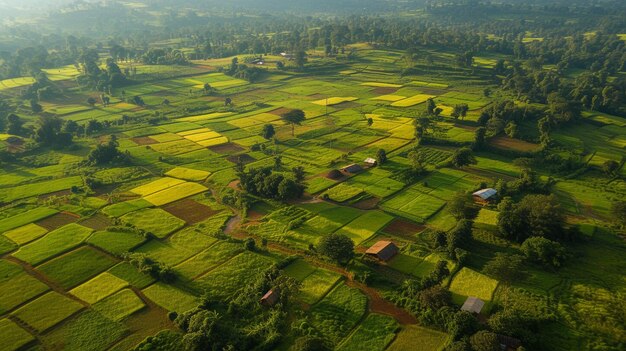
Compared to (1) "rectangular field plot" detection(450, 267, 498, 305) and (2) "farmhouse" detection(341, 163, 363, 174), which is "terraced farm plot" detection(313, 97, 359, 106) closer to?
(2) "farmhouse" detection(341, 163, 363, 174)

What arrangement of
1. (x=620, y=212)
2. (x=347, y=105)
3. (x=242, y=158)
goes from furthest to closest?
(x=347, y=105), (x=242, y=158), (x=620, y=212)

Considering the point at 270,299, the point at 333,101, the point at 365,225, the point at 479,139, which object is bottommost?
the point at 365,225

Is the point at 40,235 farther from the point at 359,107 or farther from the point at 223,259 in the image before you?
the point at 359,107

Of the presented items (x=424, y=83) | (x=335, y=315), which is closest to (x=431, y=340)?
(x=335, y=315)

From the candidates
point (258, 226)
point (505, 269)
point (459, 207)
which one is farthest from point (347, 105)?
point (505, 269)

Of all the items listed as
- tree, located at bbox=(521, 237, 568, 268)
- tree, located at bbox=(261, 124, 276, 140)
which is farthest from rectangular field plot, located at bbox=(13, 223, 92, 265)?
tree, located at bbox=(521, 237, 568, 268)

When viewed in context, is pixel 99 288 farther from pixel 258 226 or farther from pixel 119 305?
pixel 258 226
